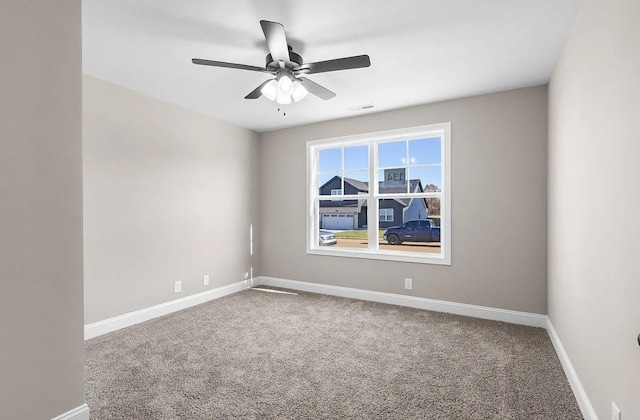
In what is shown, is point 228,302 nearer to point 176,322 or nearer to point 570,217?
point 176,322

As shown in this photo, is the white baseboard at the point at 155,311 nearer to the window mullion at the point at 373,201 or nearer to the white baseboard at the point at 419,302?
the white baseboard at the point at 419,302

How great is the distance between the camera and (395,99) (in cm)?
387

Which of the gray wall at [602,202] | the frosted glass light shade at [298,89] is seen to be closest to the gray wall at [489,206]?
the gray wall at [602,202]

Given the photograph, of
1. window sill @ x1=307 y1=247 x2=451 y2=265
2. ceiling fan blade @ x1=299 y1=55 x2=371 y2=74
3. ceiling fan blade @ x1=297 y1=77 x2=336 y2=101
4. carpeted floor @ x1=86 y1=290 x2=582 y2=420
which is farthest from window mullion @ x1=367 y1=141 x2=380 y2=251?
ceiling fan blade @ x1=299 y1=55 x2=371 y2=74

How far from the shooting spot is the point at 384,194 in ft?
14.7

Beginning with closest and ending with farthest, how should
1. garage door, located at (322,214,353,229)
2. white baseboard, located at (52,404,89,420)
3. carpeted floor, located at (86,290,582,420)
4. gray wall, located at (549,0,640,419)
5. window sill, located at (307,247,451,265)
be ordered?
gray wall, located at (549,0,640,419) < white baseboard, located at (52,404,89,420) < carpeted floor, located at (86,290,582,420) < window sill, located at (307,247,451,265) < garage door, located at (322,214,353,229)

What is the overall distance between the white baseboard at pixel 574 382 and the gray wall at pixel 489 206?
67 centimetres

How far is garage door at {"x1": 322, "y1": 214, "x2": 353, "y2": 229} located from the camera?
4855 mm

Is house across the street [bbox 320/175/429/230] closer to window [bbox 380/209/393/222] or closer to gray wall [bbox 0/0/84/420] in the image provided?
window [bbox 380/209/393/222]

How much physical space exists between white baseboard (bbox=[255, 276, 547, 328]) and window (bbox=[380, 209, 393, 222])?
3.27 feet

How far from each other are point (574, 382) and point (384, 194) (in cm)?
280

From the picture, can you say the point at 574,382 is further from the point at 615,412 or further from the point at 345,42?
the point at 345,42

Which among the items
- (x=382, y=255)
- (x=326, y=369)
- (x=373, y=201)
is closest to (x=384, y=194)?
(x=373, y=201)

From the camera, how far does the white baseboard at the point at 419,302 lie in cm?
350
